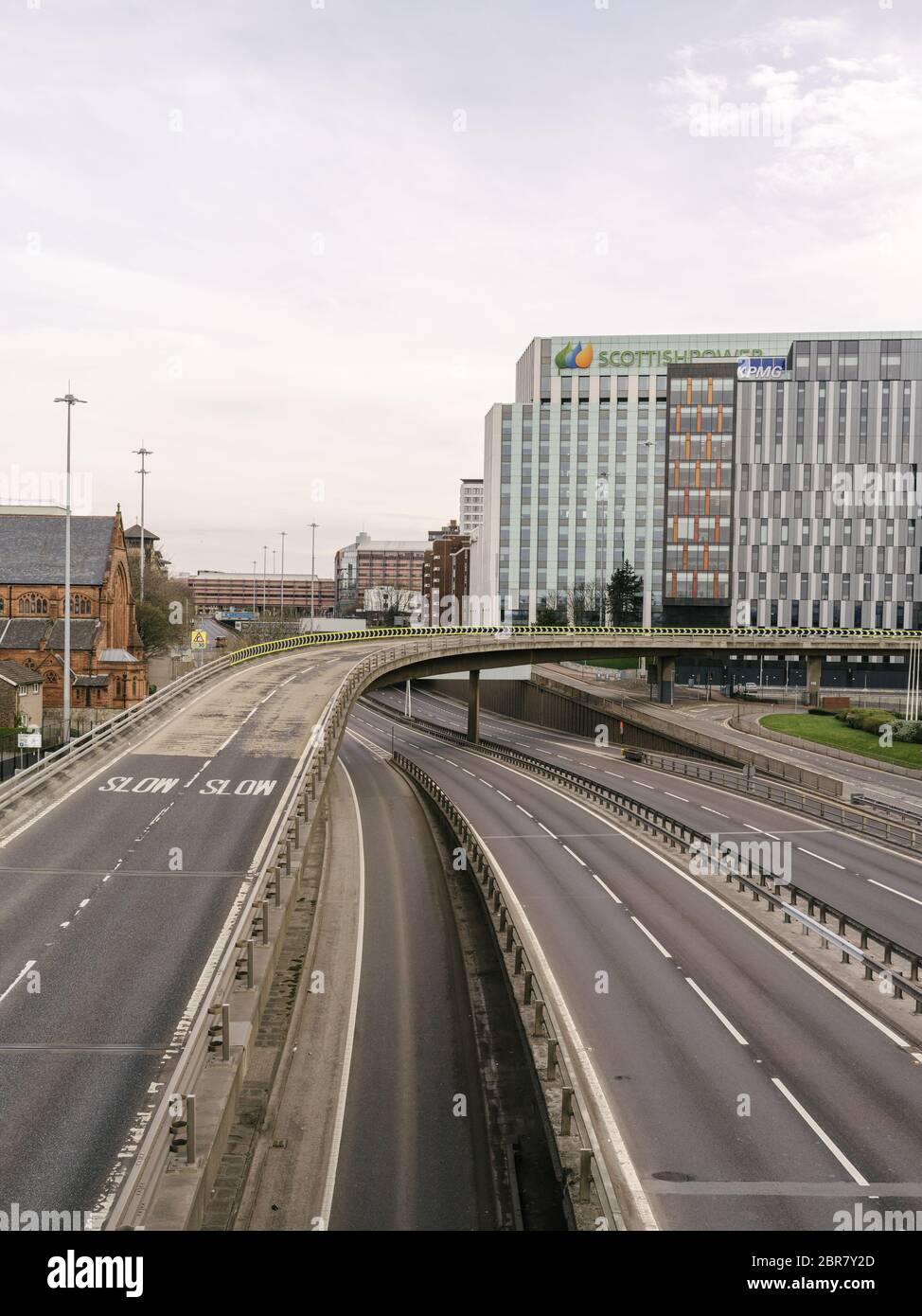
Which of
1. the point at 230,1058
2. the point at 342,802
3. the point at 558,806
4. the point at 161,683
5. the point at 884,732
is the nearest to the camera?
the point at 230,1058

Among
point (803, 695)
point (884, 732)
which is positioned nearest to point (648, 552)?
point (803, 695)

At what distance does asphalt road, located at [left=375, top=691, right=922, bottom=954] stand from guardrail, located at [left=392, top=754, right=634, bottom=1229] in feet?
35.6

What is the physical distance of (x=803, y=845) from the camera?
41.4m

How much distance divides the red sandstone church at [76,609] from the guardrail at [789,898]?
119 feet

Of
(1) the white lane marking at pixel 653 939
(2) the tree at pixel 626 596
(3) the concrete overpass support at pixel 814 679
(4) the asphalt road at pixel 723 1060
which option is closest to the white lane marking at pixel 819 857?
(4) the asphalt road at pixel 723 1060

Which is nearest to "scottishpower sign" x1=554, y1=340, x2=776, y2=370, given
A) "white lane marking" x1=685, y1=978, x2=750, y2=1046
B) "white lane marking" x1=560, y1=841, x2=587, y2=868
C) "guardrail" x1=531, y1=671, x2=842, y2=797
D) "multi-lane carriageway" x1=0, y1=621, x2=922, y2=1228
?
"guardrail" x1=531, y1=671, x2=842, y2=797

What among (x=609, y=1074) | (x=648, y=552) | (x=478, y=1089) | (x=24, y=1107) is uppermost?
(x=648, y=552)

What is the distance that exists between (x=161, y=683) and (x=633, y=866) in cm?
5966

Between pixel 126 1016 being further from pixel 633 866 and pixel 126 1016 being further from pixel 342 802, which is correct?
pixel 342 802

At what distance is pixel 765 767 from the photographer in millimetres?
63000

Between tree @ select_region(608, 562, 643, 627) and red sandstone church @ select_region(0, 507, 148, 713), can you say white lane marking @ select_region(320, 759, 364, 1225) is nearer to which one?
red sandstone church @ select_region(0, 507, 148, 713)

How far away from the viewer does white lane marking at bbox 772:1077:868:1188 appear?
15.5 metres

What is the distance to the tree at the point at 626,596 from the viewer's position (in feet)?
400

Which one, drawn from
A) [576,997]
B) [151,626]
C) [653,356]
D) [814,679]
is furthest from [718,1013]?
[653,356]
